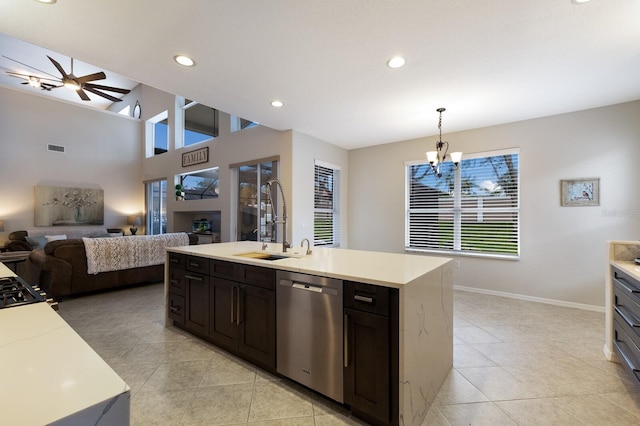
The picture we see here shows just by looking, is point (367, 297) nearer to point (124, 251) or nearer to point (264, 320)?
point (264, 320)

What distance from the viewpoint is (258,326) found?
213cm

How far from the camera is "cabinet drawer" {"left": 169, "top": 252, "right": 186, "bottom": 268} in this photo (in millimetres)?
2844

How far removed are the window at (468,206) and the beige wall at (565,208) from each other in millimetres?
143

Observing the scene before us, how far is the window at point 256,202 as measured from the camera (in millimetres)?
5004

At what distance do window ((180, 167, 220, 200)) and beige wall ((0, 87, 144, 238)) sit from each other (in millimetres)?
2158

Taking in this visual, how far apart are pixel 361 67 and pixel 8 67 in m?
8.71

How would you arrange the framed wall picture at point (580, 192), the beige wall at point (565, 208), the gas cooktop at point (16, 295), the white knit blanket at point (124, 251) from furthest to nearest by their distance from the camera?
the white knit blanket at point (124, 251)
the framed wall picture at point (580, 192)
the beige wall at point (565, 208)
the gas cooktop at point (16, 295)

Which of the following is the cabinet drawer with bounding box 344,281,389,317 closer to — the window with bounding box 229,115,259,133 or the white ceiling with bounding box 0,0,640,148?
the white ceiling with bounding box 0,0,640,148

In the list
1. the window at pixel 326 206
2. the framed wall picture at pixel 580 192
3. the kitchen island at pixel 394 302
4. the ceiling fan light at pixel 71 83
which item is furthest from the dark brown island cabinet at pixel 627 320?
the ceiling fan light at pixel 71 83

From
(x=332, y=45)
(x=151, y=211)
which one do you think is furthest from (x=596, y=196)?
(x=151, y=211)

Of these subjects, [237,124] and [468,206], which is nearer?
[468,206]

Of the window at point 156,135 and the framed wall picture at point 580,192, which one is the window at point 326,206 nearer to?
the framed wall picture at point 580,192

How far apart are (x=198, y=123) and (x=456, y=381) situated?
7207mm

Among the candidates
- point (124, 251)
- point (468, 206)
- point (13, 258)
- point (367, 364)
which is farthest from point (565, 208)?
point (13, 258)
